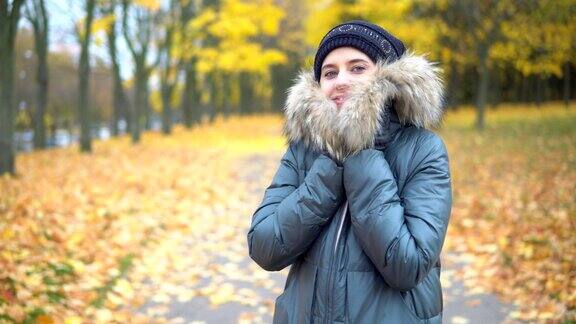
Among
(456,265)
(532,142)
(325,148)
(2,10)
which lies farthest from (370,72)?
(532,142)

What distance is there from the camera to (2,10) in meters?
8.34

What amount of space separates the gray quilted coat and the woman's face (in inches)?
3.6

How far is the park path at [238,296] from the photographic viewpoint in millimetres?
4762

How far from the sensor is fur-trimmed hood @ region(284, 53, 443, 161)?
185cm

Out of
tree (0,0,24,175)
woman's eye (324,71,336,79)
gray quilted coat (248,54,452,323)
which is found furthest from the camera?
tree (0,0,24,175)

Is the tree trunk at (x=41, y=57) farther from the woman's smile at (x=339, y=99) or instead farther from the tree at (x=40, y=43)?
the woman's smile at (x=339, y=99)

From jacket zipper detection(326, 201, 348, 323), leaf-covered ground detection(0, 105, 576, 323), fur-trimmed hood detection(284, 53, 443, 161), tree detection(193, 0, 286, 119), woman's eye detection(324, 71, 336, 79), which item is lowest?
leaf-covered ground detection(0, 105, 576, 323)

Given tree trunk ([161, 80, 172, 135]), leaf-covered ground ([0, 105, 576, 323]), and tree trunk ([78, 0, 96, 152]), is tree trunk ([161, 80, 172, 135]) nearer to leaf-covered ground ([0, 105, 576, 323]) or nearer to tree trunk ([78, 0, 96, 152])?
tree trunk ([78, 0, 96, 152])

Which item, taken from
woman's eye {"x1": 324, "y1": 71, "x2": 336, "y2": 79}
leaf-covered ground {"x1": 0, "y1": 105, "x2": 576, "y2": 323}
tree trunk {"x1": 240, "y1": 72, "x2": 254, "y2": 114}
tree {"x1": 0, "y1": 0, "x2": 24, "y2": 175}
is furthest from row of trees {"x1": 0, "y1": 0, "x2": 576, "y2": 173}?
tree trunk {"x1": 240, "y1": 72, "x2": 254, "y2": 114}

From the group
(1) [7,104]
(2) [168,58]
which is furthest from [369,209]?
(2) [168,58]

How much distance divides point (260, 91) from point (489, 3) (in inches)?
1425

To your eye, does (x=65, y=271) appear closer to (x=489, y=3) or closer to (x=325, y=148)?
(x=325, y=148)

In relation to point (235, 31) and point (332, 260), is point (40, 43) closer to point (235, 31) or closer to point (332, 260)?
point (235, 31)

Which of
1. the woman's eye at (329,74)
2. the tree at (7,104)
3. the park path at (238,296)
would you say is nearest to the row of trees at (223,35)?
the tree at (7,104)
